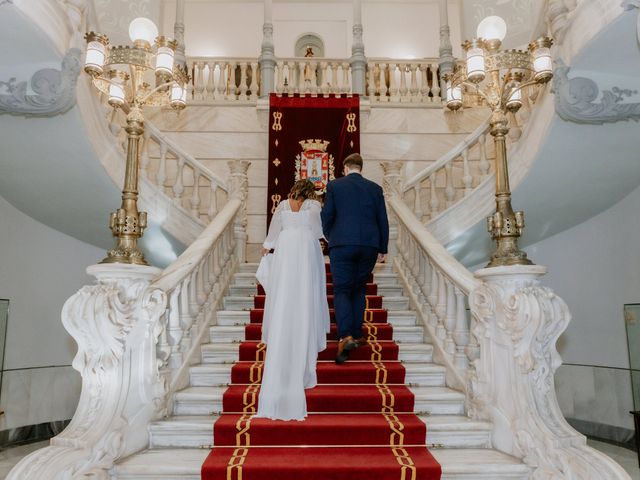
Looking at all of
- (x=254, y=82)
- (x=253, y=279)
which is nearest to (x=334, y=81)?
(x=254, y=82)

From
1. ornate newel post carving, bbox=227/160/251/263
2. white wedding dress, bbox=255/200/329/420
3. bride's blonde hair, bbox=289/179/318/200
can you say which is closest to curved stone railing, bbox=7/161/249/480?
white wedding dress, bbox=255/200/329/420

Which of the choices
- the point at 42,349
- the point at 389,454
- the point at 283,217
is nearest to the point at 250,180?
the point at 42,349

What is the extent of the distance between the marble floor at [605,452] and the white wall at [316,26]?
8.47 m

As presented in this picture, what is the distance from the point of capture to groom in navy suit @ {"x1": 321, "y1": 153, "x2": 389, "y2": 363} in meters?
3.61

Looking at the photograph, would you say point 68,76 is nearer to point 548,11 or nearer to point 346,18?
point 548,11

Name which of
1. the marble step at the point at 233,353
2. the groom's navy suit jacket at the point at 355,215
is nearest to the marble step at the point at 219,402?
the marble step at the point at 233,353

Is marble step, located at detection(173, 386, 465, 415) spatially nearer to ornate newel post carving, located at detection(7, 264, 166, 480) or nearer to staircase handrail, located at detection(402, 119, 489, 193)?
ornate newel post carving, located at detection(7, 264, 166, 480)

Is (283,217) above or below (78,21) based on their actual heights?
below

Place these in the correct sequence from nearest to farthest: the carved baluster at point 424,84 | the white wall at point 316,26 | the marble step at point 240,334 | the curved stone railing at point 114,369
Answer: the curved stone railing at point 114,369 < the marble step at point 240,334 < the carved baluster at point 424,84 < the white wall at point 316,26

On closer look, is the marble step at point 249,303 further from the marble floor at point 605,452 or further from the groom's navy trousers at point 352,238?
the marble floor at point 605,452

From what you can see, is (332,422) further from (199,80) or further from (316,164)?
(199,80)

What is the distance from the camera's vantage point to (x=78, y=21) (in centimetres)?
409

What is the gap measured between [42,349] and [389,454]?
4666 mm

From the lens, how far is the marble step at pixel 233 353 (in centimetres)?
385
